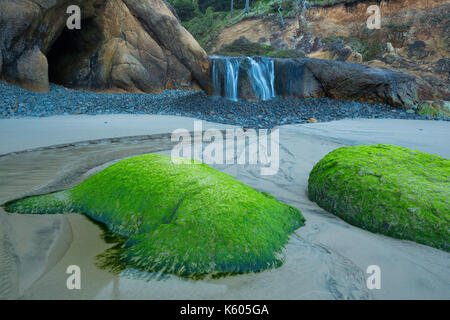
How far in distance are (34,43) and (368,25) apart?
796 inches

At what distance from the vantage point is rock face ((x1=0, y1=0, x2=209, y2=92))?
27.9ft

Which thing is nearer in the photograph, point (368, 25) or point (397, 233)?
point (397, 233)

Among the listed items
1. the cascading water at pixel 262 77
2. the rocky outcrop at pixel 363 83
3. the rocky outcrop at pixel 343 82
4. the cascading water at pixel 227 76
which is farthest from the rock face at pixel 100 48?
the rocky outcrop at pixel 363 83

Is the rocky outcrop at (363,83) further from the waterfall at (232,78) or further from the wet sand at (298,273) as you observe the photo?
the wet sand at (298,273)

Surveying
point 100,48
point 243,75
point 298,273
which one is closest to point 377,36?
point 243,75

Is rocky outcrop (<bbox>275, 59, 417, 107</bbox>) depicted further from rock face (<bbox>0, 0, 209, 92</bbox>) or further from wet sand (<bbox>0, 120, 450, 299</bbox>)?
wet sand (<bbox>0, 120, 450, 299</bbox>)

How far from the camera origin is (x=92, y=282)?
1.24 metres

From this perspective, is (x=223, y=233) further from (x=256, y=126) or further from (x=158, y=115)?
(x=158, y=115)

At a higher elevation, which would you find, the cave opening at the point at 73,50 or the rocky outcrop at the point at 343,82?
the cave opening at the point at 73,50

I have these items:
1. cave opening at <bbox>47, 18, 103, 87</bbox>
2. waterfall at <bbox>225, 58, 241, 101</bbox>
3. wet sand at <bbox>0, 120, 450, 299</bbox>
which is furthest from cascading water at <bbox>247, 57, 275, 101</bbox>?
wet sand at <bbox>0, 120, 450, 299</bbox>

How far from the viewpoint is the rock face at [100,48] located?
8.52m

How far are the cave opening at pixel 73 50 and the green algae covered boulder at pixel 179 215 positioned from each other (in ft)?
35.0

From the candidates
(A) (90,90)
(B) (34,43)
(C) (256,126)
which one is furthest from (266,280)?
(A) (90,90)
